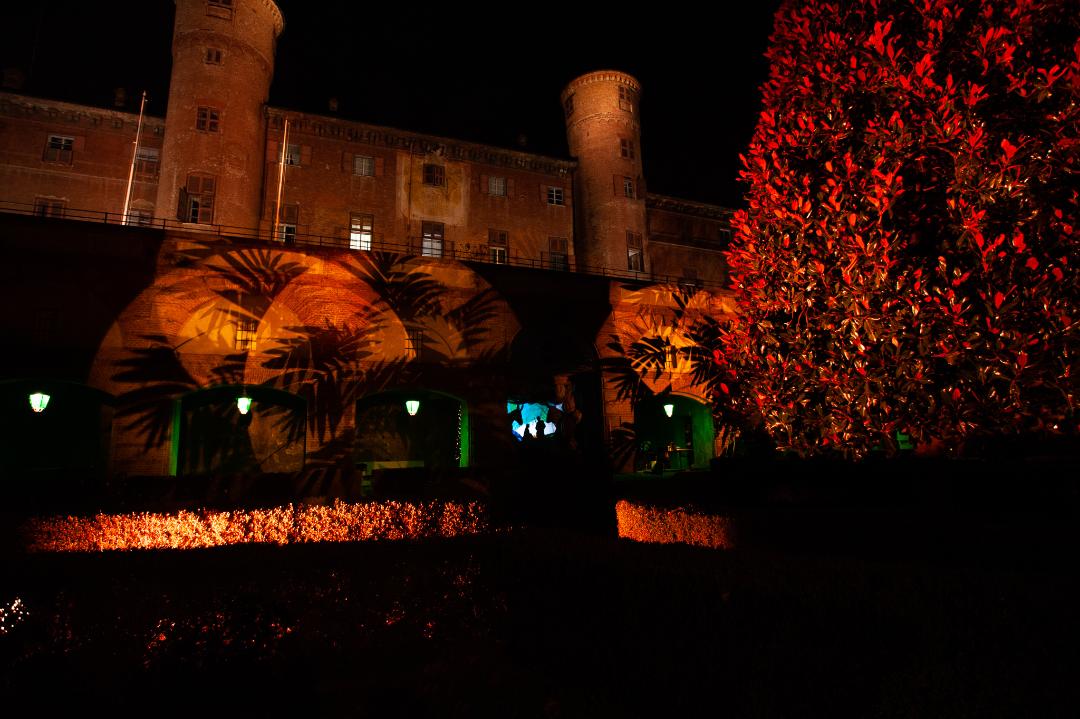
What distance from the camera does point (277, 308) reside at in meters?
19.9

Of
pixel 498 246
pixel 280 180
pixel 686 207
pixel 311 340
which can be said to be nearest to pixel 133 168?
pixel 280 180

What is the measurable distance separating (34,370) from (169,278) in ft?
15.0

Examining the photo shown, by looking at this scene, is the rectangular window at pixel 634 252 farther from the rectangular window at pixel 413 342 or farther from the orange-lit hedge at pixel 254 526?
the orange-lit hedge at pixel 254 526

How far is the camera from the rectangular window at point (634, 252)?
34312 mm

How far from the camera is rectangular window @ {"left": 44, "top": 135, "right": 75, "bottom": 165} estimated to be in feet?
90.0

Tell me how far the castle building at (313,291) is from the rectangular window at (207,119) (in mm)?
125

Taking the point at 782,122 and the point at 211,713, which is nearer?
the point at 211,713

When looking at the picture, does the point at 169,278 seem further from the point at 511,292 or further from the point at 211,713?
the point at 211,713

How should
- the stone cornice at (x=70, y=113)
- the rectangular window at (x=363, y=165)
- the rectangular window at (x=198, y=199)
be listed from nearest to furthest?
1. the rectangular window at (x=198, y=199)
2. the stone cornice at (x=70, y=113)
3. the rectangular window at (x=363, y=165)

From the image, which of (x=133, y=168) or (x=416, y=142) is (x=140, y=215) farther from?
(x=416, y=142)

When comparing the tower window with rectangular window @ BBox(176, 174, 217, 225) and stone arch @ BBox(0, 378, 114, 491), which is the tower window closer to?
Answer: rectangular window @ BBox(176, 174, 217, 225)

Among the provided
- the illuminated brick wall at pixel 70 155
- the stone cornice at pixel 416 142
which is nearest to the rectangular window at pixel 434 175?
the stone cornice at pixel 416 142

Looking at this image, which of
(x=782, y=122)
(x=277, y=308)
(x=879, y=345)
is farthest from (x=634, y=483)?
(x=277, y=308)

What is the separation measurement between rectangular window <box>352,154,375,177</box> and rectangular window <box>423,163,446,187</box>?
2.87 metres
